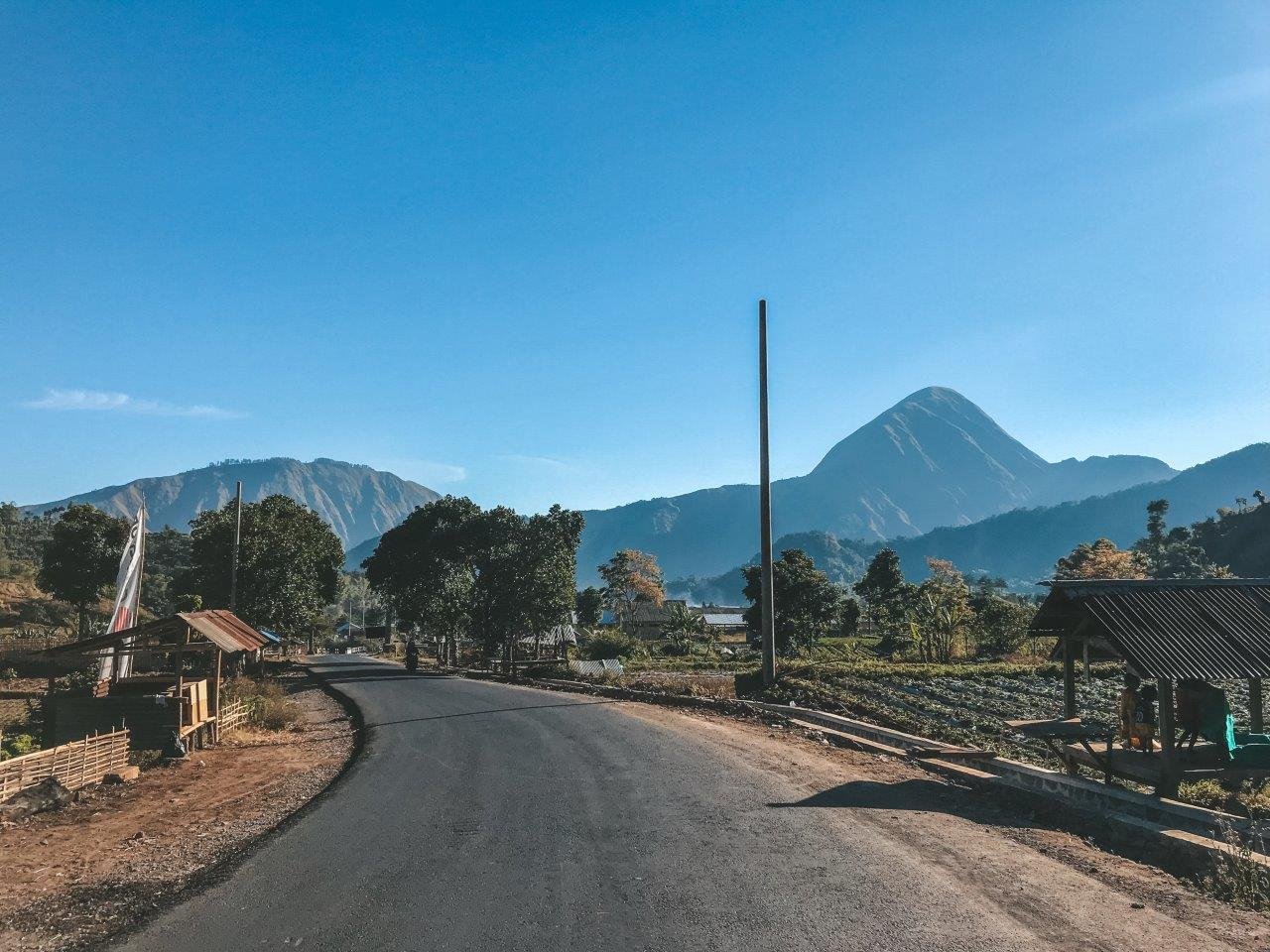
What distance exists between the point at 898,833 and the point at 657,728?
9675 mm

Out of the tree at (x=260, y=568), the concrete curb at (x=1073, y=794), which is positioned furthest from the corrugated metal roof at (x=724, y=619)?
the concrete curb at (x=1073, y=794)

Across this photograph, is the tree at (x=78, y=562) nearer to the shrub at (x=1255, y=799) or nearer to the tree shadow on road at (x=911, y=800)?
the tree shadow on road at (x=911, y=800)

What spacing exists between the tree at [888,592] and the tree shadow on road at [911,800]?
2184 inches

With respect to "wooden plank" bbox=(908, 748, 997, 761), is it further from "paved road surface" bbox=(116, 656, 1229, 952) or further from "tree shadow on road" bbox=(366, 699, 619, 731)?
"tree shadow on road" bbox=(366, 699, 619, 731)

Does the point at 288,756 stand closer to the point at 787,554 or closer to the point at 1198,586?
the point at 1198,586

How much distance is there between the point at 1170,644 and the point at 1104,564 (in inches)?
2673

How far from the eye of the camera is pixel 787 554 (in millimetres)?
64312

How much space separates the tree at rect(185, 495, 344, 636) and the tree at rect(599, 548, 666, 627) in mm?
70543

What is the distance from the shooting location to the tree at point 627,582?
381 ft

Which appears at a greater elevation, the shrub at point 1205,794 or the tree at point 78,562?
the tree at point 78,562

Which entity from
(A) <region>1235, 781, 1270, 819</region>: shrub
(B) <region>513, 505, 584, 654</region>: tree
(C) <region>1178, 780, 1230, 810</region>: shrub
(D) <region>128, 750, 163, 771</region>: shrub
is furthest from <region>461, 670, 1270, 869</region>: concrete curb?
(B) <region>513, 505, 584, 654</region>: tree

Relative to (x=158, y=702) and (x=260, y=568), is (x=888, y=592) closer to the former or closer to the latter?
(x=260, y=568)

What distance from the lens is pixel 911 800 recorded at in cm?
1147

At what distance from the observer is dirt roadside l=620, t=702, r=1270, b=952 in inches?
274
